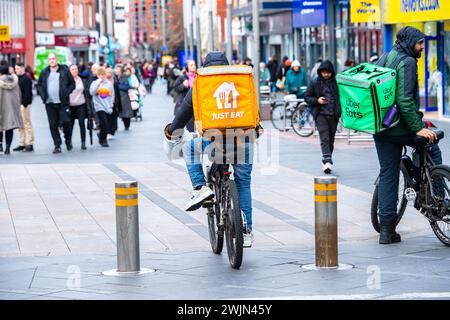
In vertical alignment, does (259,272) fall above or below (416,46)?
below

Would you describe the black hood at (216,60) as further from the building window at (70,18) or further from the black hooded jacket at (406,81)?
the building window at (70,18)

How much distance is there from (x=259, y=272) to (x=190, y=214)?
3766mm

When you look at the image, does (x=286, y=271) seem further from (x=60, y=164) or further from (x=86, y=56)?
(x=86, y=56)

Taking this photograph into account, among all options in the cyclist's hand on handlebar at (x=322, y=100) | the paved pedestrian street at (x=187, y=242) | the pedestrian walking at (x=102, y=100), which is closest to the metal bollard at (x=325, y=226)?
the paved pedestrian street at (x=187, y=242)

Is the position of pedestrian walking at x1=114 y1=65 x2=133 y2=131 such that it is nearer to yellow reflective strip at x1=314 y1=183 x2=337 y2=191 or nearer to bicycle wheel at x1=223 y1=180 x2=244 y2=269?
bicycle wheel at x1=223 y1=180 x2=244 y2=269

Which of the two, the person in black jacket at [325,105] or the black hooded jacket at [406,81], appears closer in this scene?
the black hooded jacket at [406,81]

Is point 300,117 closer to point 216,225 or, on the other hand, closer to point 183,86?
point 183,86

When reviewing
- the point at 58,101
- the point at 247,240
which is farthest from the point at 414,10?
the point at 247,240

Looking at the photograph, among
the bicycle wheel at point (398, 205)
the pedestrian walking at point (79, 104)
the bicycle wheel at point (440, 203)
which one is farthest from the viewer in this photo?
the pedestrian walking at point (79, 104)

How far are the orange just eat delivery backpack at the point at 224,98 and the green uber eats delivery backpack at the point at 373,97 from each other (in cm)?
117

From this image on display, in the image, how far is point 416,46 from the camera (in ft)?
33.7

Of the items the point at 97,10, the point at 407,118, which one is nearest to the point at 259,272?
the point at 407,118

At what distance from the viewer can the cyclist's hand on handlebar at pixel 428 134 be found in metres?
10.1

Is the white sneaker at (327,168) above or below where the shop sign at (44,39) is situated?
below
